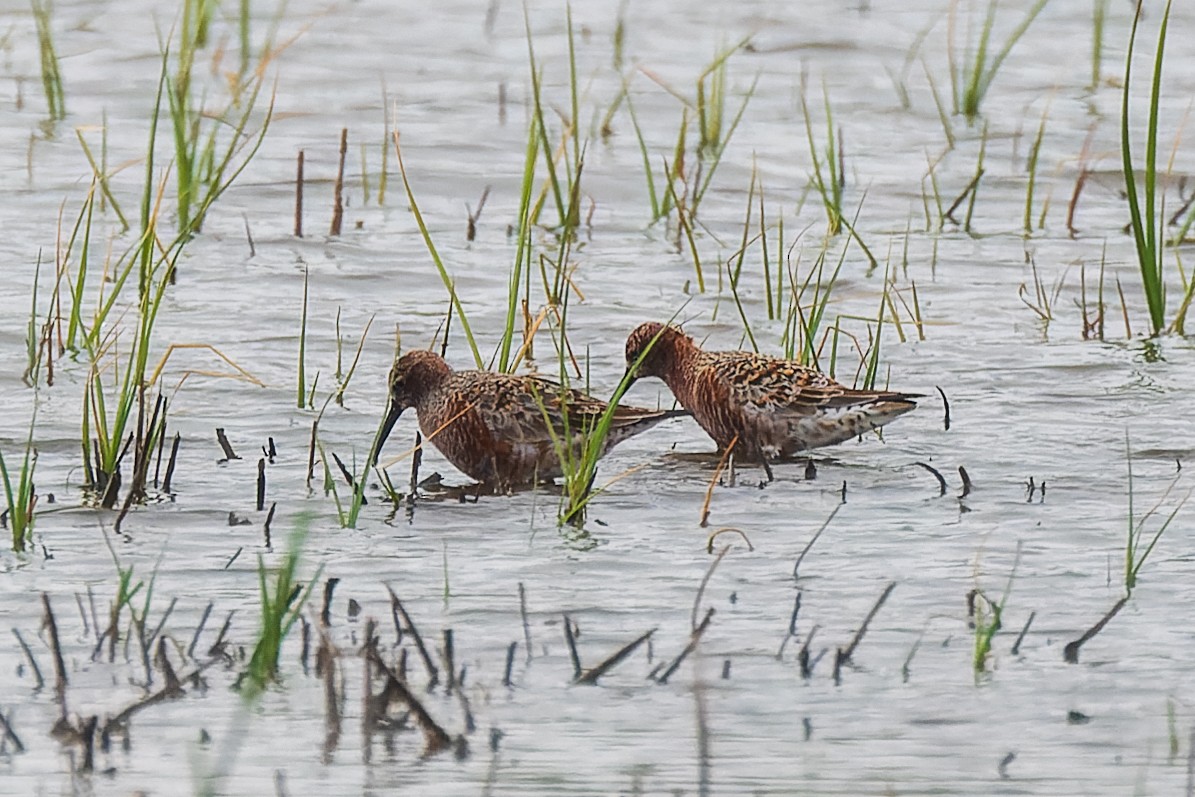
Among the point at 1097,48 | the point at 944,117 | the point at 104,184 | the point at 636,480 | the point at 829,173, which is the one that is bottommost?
the point at 636,480

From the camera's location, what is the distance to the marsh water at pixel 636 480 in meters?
4.49

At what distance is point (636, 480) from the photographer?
22.1 ft

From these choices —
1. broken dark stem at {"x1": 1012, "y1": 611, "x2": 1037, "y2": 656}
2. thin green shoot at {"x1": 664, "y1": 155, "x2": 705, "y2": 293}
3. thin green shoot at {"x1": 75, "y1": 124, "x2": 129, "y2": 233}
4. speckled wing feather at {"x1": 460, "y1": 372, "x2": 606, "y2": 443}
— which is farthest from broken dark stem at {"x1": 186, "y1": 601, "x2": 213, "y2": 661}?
thin green shoot at {"x1": 664, "y1": 155, "x2": 705, "y2": 293}

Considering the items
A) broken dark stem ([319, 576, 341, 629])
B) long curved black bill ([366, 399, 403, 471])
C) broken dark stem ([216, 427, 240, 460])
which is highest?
broken dark stem ([319, 576, 341, 629])

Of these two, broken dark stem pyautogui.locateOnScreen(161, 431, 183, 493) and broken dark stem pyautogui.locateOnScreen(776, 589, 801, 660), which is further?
broken dark stem pyautogui.locateOnScreen(161, 431, 183, 493)

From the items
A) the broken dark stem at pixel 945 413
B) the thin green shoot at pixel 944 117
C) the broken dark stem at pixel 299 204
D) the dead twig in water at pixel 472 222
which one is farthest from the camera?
the thin green shoot at pixel 944 117

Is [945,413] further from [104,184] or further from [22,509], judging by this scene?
[104,184]

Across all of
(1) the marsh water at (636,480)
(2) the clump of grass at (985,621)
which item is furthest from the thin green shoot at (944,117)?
(2) the clump of grass at (985,621)

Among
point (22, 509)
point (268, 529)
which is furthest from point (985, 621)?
point (22, 509)

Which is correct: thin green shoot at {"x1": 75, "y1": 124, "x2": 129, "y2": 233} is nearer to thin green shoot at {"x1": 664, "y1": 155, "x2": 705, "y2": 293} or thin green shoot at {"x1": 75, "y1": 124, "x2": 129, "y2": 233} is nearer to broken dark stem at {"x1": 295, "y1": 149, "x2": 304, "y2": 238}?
broken dark stem at {"x1": 295, "y1": 149, "x2": 304, "y2": 238}

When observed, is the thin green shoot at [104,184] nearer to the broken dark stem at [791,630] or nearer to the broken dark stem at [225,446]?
the broken dark stem at [225,446]

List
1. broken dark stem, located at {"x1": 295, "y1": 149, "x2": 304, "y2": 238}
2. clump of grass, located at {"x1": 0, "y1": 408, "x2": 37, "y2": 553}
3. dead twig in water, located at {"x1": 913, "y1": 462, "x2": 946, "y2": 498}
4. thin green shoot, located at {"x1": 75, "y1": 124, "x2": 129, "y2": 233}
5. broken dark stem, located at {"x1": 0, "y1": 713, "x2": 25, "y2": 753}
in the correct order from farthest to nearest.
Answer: broken dark stem, located at {"x1": 295, "y1": 149, "x2": 304, "y2": 238} → thin green shoot, located at {"x1": 75, "y1": 124, "x2": 129, "y2": 233} → dead twig in water, located at {"x1": 913, "y1": 462, "x2": 946, "y2": 498} → clump of grass, located at {"x1": 0, "y1": 408, "x2": 37, "y2": 553} → broken dark stem, located at {"x1": 0, "y1": 713, "x2": 25, "y2": 753}

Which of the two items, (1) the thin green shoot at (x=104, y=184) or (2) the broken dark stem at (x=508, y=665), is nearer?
(2) the broken dark stem at (x=508, y=665)

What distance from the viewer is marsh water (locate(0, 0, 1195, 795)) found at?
14.7 ft
